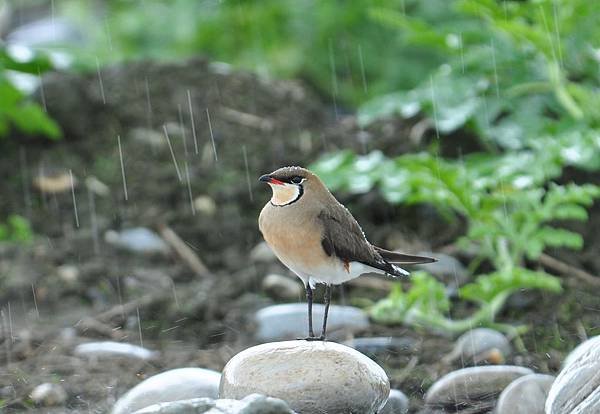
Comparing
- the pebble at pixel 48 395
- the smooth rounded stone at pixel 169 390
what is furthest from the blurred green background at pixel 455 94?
the pebble at pixel 48 395

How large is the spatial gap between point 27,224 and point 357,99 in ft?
10.3

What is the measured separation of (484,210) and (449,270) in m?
0.59

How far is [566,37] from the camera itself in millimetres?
5863

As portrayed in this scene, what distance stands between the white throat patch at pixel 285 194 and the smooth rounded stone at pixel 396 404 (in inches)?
36.1

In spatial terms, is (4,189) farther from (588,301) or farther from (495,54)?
(588,301)

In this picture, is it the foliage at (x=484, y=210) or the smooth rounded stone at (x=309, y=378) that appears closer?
the smooth rounded stone at (x=309, y=378)

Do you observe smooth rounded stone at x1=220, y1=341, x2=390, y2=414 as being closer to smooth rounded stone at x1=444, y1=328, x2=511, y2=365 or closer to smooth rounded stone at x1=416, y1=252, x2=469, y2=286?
smooth rounded stone at x1=444, y1=328, x2=511, y2=365

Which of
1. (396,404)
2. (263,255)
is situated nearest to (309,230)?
(396,404)

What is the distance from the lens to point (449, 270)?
5.57m

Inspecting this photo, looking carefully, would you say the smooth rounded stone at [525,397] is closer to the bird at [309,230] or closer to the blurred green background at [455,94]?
the bird at [309,230]

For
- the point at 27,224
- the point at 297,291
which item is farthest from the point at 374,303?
the point at 27,224

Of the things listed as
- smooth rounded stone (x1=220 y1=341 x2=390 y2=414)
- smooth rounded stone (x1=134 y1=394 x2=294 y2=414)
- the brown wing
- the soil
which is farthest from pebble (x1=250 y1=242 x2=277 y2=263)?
smooth rounded stone (x1=134 y1=394 x2=294 y2=414)

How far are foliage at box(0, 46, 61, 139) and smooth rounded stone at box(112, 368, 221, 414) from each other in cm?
313

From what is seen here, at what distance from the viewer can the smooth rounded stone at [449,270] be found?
5504 mm
